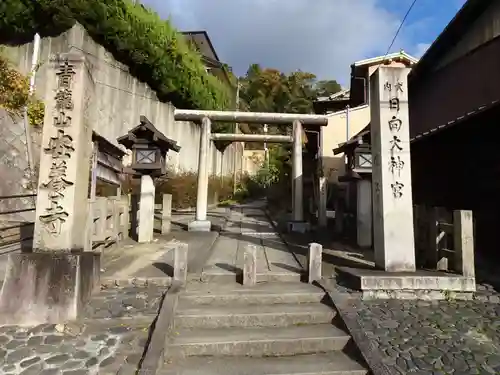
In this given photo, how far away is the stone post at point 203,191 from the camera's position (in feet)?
41.3

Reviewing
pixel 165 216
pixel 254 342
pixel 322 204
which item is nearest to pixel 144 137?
pixel 165 216

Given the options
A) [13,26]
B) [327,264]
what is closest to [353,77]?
[327,264]

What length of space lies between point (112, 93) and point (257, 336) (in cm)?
1576

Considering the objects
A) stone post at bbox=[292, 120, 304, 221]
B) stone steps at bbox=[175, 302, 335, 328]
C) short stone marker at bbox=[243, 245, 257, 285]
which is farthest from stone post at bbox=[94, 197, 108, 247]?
stone post at bbox=[292, 120, 304, 221]

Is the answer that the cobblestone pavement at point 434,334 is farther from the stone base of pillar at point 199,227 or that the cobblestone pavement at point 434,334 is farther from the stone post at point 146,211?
the stone base of pillar at point 199,227

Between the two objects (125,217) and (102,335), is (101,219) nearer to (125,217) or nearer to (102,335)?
(125,217)

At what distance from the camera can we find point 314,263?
6.30 m

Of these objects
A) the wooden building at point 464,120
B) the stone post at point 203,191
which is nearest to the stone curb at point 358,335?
the wooden building at point 464,120

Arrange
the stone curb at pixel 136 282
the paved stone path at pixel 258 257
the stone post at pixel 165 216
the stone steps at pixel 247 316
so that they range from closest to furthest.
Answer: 1. the stone steps at pixel 247 316
2. the stone curb at pixel 136 282
3. the paved stone path at pixel 258 257
4. the stone post at pixel 165 216

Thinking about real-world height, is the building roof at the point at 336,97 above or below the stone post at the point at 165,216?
above

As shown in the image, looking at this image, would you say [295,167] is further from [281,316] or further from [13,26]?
[13,26]

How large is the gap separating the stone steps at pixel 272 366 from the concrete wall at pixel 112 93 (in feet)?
35.0

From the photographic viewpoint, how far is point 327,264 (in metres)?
7.47

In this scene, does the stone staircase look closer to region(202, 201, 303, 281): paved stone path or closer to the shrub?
region(202, 201, 303, 281): paved stone path
